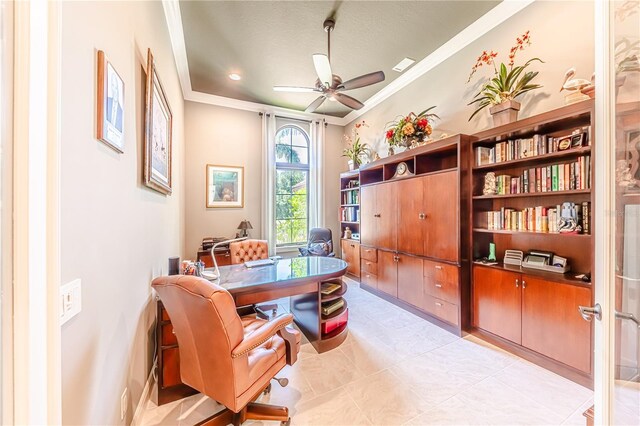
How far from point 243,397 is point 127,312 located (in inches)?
32.3

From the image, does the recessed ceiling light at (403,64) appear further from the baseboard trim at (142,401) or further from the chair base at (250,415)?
the baseboard trim at (142,401)

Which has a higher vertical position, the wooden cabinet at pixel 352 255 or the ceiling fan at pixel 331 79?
the ceiling fan at pixel 331 79

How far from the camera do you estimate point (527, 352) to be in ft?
7.03

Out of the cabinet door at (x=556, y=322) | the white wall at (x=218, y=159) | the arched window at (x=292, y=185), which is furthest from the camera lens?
the arched window at (x=292, y=185)

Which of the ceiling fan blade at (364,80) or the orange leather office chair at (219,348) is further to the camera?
the ceiling fan blade at (364,80)

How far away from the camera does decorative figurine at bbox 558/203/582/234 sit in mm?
1960

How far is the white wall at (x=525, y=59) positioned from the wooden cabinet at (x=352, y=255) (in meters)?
2.23

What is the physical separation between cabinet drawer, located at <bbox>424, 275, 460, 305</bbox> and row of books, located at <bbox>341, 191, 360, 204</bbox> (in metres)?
2.13

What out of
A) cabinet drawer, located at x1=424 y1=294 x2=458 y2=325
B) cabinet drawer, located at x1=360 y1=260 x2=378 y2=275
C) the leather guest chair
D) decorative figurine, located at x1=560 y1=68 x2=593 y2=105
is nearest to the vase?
decorative figurine, located at x1=560 y1=68 x2=593 y2=105

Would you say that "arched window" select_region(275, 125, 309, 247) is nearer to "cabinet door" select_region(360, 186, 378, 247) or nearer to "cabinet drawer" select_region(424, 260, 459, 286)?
"cabinet door" select_region(360, 186, 378, 247)

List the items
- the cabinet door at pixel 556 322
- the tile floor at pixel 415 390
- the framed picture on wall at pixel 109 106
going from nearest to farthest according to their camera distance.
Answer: the framed picture on wall at pixel 109 106
the tile floor at pixel 415 390
the cabinet door at pixel 556 322

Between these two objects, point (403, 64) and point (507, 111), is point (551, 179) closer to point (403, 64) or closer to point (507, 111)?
point (507, 111)

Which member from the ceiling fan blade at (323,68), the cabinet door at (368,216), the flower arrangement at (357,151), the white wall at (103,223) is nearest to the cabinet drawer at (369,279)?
the cabinet door at (368,216)

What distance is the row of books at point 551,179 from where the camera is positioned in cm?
190
